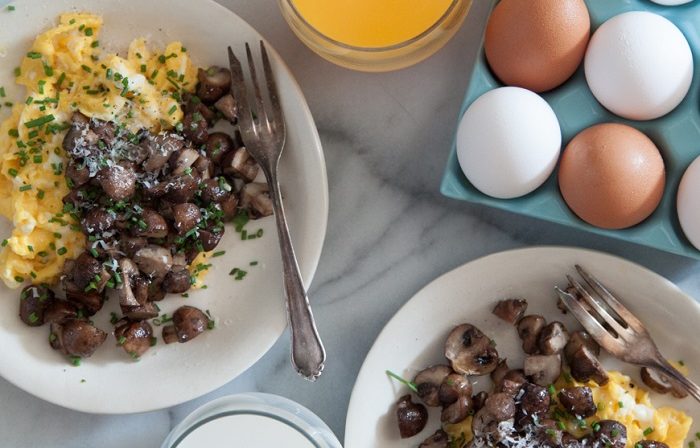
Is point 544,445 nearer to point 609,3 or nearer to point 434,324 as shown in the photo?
point 434,324

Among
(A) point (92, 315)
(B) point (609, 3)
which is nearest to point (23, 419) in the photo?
(A) point (92, 315)

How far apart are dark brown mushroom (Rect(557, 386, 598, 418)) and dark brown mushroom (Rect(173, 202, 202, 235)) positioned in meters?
0.85

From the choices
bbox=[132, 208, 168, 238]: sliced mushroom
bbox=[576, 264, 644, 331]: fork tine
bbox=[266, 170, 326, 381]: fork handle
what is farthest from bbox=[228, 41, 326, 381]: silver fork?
bbox=[576, 264, 644, 331]: fork tine

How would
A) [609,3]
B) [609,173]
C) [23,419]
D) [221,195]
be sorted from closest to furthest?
1. [609,173]
2. [609,3]
3. [221,195]
4. [23,419]

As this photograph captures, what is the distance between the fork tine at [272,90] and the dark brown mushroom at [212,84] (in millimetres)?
93

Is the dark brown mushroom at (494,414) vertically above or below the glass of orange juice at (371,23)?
below

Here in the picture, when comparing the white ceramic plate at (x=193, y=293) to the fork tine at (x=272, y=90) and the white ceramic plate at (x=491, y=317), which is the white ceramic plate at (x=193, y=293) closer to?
the fork tine at (x=272, y=90)

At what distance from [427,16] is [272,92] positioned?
36cm

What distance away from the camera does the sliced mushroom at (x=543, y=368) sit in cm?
190

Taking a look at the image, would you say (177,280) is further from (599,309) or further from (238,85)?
(599,309)

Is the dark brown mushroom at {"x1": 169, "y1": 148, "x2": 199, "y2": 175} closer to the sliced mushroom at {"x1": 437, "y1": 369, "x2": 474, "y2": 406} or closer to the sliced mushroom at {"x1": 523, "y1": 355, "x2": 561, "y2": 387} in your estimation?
the sliced mushroom at {"x1": 437, "y1": 369, "x2": 474, "y2": 406}

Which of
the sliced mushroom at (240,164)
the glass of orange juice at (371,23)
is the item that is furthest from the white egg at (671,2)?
the sliced mushroom at (240,164)

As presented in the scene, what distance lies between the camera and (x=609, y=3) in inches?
70.5

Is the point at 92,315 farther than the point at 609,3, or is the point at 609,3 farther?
the point at 92,315
